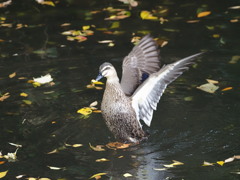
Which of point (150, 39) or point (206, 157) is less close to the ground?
point (150, 39)

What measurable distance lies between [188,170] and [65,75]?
318 cm

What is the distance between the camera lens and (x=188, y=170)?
550cm

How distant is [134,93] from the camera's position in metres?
6.18

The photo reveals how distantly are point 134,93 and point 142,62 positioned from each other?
0.75 metres

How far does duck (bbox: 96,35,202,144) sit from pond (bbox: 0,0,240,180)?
0.24m

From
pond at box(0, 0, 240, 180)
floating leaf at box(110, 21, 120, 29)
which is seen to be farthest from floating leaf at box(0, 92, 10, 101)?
floating leaf at box(110, 21, 120, 29)

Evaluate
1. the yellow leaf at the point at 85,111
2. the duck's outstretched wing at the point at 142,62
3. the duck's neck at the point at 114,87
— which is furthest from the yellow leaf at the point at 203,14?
the duck's neck at the point at 114,87

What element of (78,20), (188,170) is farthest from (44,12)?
(188,170)

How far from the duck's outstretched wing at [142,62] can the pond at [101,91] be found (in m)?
0.61

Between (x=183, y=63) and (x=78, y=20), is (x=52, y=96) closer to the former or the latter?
(x=183, y=63)

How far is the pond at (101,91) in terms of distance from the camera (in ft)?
18.9

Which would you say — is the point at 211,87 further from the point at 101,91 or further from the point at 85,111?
the point at 85,111

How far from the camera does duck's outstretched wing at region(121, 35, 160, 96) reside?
6680mm

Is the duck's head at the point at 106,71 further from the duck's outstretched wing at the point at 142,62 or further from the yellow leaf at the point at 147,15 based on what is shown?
the yellow leaf at the point at 147,15
